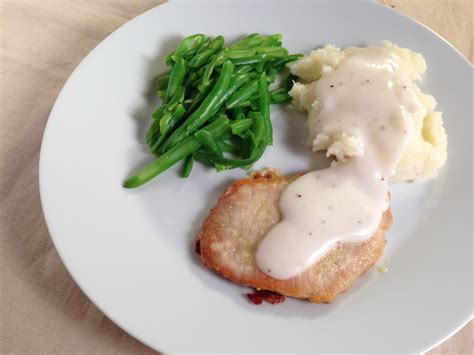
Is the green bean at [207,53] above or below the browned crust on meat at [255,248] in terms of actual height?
above

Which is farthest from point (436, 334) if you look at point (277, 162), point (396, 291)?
point (277, 162)

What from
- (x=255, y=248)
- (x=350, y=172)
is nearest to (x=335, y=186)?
(x=350, y=172)

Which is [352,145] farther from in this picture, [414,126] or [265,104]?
[265,104]

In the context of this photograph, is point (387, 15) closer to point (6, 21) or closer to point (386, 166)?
point (386, 166)

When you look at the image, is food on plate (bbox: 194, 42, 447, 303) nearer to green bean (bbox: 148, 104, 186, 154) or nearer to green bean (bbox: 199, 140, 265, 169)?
green bean (bbox: 199, 140, 265, 169)

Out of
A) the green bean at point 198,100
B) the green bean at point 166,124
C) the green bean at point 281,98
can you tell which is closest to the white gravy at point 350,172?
the green bean at point 281,98

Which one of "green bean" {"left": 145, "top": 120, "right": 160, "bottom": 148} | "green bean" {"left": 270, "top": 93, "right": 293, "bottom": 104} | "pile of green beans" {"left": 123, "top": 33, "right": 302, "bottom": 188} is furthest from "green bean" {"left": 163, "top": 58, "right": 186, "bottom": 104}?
"green bean" {"left": 270, "top": 93, "right": 293, "bottom": 104}

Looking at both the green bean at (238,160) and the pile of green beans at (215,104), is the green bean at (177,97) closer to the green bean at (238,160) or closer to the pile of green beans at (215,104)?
the pile of green beans at (215,104)
